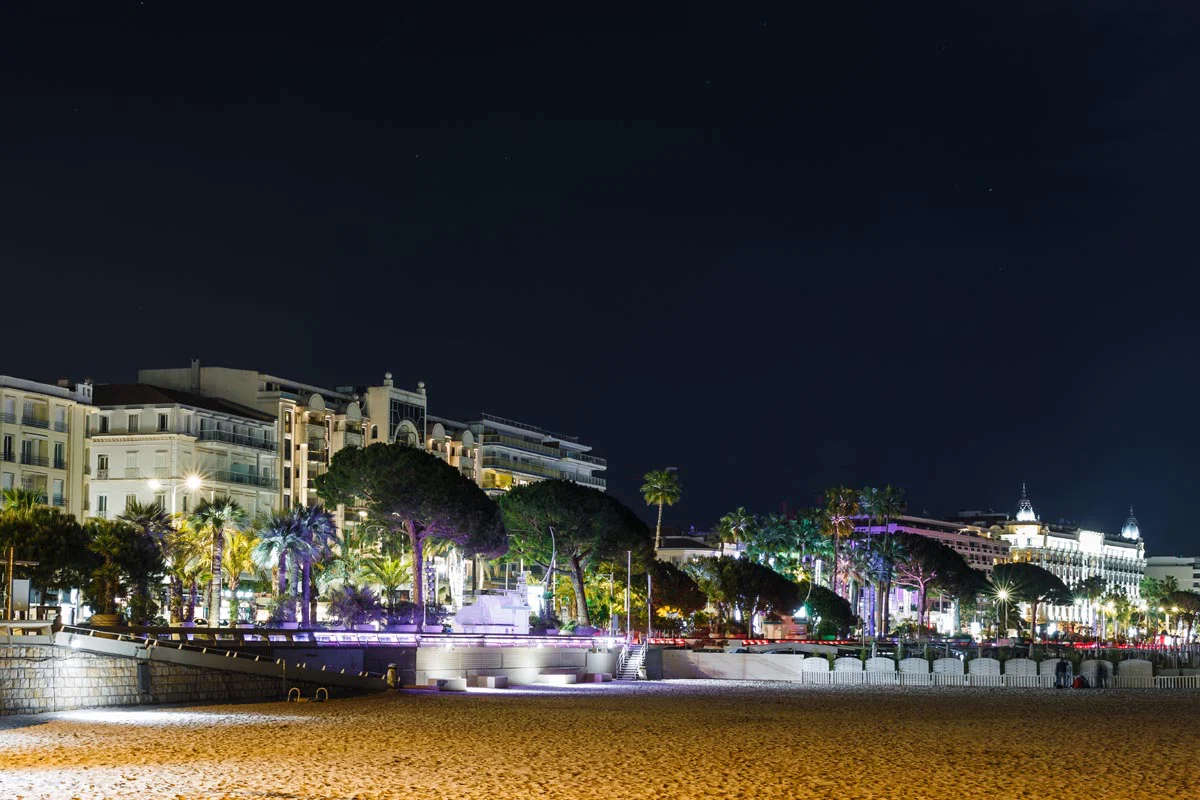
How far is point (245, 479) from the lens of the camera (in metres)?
101

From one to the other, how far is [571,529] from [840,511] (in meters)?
45.7

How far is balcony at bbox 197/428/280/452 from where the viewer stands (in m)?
96.9

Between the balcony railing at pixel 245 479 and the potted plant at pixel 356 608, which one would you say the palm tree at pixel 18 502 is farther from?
the balcony railing at pixel 245 479

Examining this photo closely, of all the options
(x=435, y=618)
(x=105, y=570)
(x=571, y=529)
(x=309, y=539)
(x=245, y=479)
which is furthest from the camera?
(x=245, y=479)

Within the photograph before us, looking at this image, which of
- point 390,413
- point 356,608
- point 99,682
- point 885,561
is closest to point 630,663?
point 356,608

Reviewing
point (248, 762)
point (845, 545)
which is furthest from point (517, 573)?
point (248, 762)

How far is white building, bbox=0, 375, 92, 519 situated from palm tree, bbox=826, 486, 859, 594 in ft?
212

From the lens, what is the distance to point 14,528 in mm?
65188

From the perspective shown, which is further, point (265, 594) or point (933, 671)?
point (265, 594)

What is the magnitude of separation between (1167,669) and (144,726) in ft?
148

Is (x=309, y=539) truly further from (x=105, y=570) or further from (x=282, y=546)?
(x=105, y=570)

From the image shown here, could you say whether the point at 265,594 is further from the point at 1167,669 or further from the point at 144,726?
the point at 144,726

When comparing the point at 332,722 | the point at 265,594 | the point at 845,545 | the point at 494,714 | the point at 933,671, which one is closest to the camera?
the point at 332,722

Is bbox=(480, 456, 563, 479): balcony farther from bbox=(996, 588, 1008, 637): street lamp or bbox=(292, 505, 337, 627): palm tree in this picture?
bbox=(292, 505, 337, 627): palm tree
